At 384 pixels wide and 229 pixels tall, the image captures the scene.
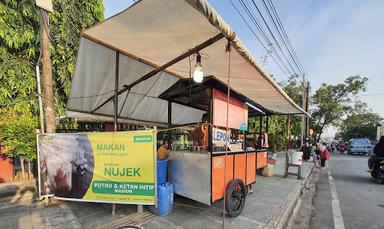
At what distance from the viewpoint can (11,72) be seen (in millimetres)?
5520

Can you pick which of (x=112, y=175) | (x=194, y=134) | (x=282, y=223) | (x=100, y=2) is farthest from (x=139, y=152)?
(x=100, y=2)

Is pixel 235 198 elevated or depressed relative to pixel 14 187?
elevated

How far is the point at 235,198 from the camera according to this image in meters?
4.01

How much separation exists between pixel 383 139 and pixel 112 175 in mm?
9532

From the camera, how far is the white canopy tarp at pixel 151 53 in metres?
2.56

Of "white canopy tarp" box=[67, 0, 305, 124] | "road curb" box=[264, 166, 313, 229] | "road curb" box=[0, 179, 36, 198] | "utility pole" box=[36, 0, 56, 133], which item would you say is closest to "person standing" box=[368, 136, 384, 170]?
"road curb" box=[264, 166, 313, 229]

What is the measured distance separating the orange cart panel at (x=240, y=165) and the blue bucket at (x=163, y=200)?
135 cm

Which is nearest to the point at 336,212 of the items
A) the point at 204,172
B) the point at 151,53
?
the point at 204,172

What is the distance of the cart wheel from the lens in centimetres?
370

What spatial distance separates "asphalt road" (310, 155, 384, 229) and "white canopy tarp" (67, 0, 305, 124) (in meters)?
2.81

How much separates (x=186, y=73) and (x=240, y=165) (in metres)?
2.48

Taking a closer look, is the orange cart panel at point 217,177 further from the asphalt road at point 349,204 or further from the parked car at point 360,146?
the parked car at point 360,146

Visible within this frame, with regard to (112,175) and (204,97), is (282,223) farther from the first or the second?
(112,175)

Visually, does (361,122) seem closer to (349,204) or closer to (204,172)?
(349,204)
